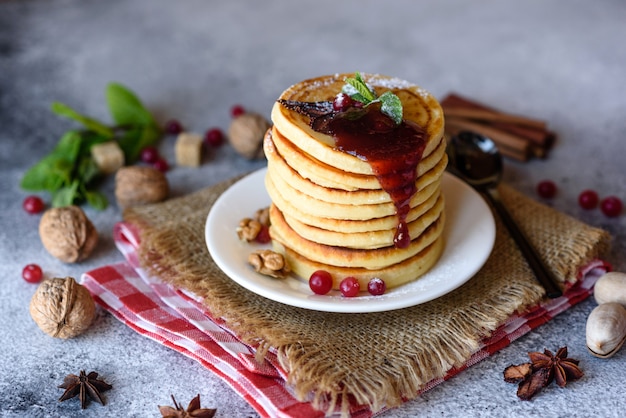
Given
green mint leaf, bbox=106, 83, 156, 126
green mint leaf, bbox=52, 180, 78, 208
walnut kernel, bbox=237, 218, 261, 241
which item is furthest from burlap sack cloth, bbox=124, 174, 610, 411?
green mint leaf, bbox=106, 83, 156, 126

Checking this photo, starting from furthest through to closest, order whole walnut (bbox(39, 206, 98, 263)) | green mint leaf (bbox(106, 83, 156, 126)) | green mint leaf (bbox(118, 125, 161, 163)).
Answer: green mint leaf (bbox(106, 83, 156, 126)) < green mint leaf (bbox(118, 125, 161, 163)) < whole walnut (bbox(39, 206, 98, 263))

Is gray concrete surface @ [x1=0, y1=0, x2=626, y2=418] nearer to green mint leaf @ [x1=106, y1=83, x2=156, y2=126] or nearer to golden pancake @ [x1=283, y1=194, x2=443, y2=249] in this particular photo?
green mint leaf @ [x1=106, y1=83, x2=156, y2=126]

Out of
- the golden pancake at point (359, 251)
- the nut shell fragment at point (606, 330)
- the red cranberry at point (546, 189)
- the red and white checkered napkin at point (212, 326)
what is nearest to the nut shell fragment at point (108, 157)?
the red and white checkered napkin at point (212, 326)

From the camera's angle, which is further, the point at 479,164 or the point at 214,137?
the point at 214,137

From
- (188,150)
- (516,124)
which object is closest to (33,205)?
(188,150)

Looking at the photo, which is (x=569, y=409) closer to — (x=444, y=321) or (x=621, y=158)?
(x=444, y=321)

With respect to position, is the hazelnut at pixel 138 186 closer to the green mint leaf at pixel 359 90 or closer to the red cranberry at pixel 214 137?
the red cranberry at pixel 214 137

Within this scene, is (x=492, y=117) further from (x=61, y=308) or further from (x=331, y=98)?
(x=61, y=308)

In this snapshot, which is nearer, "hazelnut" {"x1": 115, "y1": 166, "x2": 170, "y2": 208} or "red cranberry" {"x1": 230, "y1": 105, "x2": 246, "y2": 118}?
"hazelnut" {"x1": 115, "y1": 166, "x2": 170, "y2": 208}
